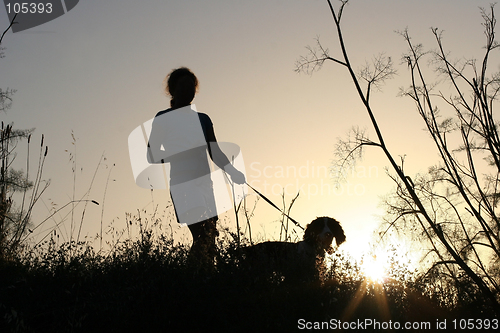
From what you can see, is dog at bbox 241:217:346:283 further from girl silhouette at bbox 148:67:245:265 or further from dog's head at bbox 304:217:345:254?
dog's head at bbox 304:217:345:254

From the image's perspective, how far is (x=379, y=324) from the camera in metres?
3.12

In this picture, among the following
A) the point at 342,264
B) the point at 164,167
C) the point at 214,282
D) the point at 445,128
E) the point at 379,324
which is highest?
the point at 445,128

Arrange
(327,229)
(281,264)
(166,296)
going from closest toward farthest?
1. (166,296)
2. (281,264)
3. (327,229)

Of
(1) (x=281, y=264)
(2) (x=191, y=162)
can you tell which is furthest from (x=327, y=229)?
(2) (x=191, y=162)

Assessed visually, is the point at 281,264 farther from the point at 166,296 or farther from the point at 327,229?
the point at 327,229

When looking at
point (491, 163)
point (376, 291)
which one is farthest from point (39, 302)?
point (491, 163)

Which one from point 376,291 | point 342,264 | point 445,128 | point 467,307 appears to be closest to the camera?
point 376,291

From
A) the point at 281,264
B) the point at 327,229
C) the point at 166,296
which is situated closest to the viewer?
the point at 166,296

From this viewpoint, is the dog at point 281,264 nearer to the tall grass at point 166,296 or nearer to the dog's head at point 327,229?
the tall grass at point 166,296

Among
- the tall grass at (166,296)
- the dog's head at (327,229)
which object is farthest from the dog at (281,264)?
the dog's head at (327,229)

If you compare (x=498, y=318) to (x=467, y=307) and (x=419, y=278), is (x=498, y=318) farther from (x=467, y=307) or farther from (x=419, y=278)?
(x=419, y=278)

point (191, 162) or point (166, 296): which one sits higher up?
point (191, 162)

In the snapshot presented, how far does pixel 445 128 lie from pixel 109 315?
301 inches

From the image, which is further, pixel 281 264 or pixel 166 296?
pixel 281 264
